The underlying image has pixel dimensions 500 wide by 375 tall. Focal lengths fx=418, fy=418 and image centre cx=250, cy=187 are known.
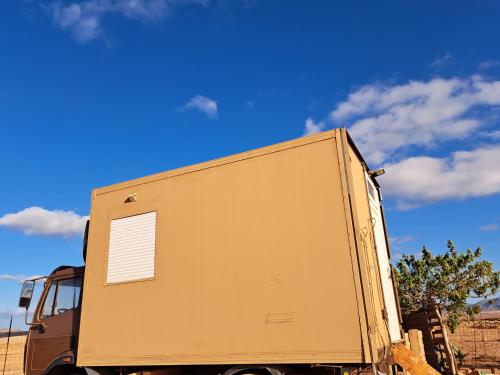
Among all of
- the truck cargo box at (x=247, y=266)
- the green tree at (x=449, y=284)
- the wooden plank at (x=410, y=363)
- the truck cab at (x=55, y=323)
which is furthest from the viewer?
the green tree at (x=449, y=284)

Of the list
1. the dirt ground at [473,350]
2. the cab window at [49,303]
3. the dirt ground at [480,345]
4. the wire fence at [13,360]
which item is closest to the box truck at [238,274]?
the cab window at [49,303]

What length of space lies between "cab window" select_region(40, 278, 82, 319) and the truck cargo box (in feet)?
1.99

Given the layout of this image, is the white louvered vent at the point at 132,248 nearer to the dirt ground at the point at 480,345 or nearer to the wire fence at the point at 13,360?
the wire fence at the point at 13,360

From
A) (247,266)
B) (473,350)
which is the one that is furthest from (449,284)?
(247,266)

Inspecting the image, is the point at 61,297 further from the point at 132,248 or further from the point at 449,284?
the point at 449,284

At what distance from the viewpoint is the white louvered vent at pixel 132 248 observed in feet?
21.7

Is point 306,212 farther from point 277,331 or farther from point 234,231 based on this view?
point 277,331

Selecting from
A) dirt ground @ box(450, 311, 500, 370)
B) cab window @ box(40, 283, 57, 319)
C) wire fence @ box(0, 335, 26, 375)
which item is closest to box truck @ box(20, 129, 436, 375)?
cab window @ box(40, 283, 57, 319)

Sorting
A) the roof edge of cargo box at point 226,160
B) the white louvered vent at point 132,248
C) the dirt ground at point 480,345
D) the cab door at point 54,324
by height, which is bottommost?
the dirt ground at point 480,345

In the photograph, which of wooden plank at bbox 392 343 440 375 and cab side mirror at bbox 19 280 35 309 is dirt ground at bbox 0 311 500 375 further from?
cab side mirror at bbox 19 280 35 309

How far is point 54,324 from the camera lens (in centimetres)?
746

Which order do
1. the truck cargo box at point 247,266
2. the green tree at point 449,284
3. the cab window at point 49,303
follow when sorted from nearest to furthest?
the truck cargo box at point 247,266 < the cab window at point 49,303 < the green tree at point 449,284

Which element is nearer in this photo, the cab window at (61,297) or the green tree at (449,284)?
the cab window at (61,297)

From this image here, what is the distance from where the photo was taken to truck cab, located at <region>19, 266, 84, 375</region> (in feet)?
23.7
